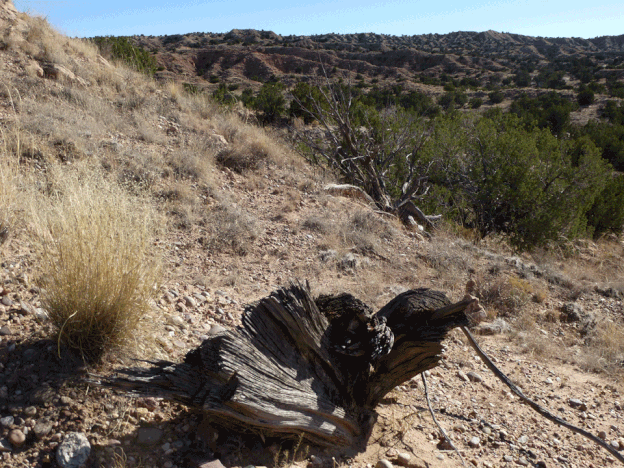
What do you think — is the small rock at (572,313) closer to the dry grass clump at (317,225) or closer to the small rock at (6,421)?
the dry grass clump at (317,225)

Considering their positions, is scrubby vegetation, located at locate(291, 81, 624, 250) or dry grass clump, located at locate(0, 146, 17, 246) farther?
scrubby vegetation, located at locate(291, 81, 624, 250)

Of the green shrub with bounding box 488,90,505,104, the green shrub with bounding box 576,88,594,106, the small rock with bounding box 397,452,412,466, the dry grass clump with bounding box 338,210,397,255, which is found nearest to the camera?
the small rock with bounding box 397,452,412,466

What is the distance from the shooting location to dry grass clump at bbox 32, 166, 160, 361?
2354 millimetres

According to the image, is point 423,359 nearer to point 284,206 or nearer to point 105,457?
point 105,457

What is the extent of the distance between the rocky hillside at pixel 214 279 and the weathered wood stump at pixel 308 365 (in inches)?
7.9

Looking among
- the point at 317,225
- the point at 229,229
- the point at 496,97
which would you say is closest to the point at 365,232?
the point at 317,225

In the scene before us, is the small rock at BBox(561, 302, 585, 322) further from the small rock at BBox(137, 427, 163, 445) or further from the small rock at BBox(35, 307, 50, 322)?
the small rock at BBox(35, 307, 50, 322)

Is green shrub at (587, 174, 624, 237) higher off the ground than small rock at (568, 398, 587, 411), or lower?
higher

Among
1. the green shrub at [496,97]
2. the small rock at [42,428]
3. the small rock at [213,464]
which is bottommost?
the small rock at [213,464]

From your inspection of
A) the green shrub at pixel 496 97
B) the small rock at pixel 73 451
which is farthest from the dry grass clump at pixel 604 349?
the green shrub at pixel 496 97

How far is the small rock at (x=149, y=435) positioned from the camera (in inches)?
86.4

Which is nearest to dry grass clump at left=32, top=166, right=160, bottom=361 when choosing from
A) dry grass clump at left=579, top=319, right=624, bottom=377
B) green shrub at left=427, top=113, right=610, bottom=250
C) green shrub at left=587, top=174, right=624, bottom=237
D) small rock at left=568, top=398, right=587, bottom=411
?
small rock at left=568, top=398, right=587, bottom=411

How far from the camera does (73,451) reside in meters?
2.02

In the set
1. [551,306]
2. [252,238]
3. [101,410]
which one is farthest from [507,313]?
[101,410]
